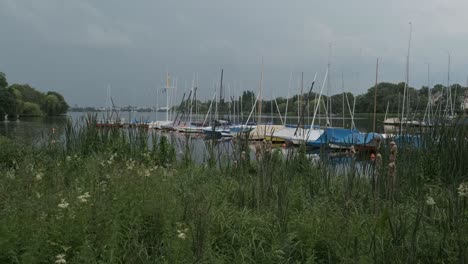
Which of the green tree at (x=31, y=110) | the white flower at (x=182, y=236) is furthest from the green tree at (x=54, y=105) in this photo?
the white flower at (x=182, y=236)

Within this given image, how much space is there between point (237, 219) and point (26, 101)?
132 metres

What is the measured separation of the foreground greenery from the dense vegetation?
339ft

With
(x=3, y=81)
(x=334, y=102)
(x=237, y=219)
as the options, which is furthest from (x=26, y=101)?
(x=237, y=219)

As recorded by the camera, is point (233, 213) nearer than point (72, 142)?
Yes

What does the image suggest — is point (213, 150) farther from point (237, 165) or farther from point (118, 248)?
point (118, 248)

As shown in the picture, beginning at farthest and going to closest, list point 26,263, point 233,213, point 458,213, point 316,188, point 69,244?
point 316,188 < point 233,213 < point 458,213 < point 69,244 < point 26,263

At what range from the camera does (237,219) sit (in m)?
4.36

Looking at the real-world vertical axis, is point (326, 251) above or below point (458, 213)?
below

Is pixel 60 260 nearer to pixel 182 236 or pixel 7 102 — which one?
pixel 182 236

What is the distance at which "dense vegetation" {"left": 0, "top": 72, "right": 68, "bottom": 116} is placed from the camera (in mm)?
98562

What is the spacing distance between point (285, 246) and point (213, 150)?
17.5ft

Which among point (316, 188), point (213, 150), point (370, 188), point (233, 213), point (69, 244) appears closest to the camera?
point (69, 244)

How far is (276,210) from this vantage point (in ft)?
14.8

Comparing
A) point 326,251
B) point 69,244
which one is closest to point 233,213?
point 326,251
